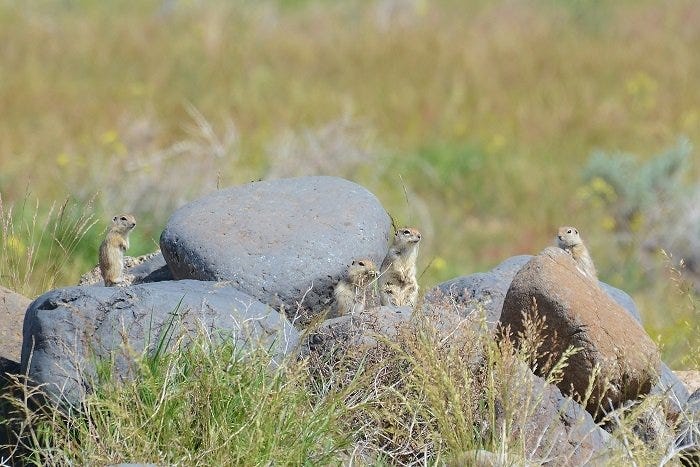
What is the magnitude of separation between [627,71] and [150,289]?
14.8 metres

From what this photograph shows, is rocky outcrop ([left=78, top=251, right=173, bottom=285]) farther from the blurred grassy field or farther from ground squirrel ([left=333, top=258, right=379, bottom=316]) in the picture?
the blurred grassy field

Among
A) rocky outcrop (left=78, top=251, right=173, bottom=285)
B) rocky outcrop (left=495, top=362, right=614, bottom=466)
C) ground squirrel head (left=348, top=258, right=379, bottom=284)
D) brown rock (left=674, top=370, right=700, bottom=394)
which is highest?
ground squirrel head (left=348, top=258, right=379, bottom=284)

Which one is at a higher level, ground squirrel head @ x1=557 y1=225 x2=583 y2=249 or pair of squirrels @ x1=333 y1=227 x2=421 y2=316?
ground squirrel head @ x1=557 y1=225 x2=583 y2=249

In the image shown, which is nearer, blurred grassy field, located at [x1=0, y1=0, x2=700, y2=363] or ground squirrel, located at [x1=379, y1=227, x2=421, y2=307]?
ground squirrel, located at [x1=379, y1=227, x2=421, y2=307]

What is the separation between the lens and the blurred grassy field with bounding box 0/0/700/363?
13.2 meters

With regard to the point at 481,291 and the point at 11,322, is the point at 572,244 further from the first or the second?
the point at 11,322

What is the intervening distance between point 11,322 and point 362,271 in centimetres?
158

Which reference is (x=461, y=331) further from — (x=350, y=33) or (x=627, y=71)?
(x=350, y=33)

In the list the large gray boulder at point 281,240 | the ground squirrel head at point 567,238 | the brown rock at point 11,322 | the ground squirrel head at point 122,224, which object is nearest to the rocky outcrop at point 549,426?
the large gray boulder at point 281,240

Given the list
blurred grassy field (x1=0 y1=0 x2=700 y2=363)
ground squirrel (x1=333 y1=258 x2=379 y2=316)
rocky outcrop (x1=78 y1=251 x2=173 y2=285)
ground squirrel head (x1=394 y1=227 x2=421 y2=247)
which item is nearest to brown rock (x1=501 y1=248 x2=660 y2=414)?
ground squirrel (x1=333 y1=258 x2=379 y2=316)

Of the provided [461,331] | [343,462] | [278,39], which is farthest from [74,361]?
[278,39]

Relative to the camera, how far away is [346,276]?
6.36m

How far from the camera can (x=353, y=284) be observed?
20.7 ft

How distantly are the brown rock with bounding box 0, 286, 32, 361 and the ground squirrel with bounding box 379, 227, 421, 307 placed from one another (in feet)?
5.64
